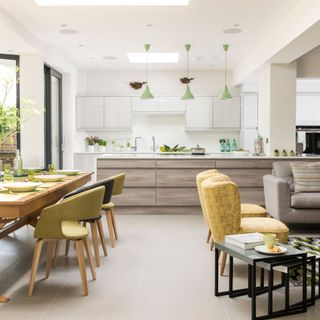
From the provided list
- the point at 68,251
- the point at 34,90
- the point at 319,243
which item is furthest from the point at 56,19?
the point at 319,243

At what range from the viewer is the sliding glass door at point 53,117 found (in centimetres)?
860

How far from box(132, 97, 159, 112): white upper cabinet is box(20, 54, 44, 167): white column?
3005 millimetres

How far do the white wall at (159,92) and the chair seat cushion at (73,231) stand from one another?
20.7ft

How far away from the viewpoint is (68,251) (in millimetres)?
4742

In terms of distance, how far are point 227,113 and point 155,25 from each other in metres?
4.07

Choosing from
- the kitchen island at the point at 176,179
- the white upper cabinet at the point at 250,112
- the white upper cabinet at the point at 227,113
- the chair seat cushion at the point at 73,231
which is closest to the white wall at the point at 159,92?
the white upper cabinet at the point at 227,113

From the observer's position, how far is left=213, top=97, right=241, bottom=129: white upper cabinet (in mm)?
10078

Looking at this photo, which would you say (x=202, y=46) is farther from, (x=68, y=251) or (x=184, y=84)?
(x=68, y=251)

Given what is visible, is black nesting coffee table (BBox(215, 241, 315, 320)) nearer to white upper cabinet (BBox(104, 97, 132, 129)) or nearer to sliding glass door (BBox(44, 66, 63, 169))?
sliding glass door (BBox(44, 66, 63, 169))

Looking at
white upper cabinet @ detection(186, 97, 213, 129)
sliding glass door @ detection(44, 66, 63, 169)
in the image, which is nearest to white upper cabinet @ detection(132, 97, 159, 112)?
white upper cabinet @ detection(186, 97, 213, 129)

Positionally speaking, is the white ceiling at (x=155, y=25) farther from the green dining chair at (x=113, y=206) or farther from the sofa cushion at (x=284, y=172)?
the green dining chair at (x=113, y=206)

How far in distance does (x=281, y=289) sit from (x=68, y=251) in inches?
89.1

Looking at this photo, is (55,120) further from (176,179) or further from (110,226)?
(110,226)

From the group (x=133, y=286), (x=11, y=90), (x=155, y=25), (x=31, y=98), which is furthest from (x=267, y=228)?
(x=11, y=90)
